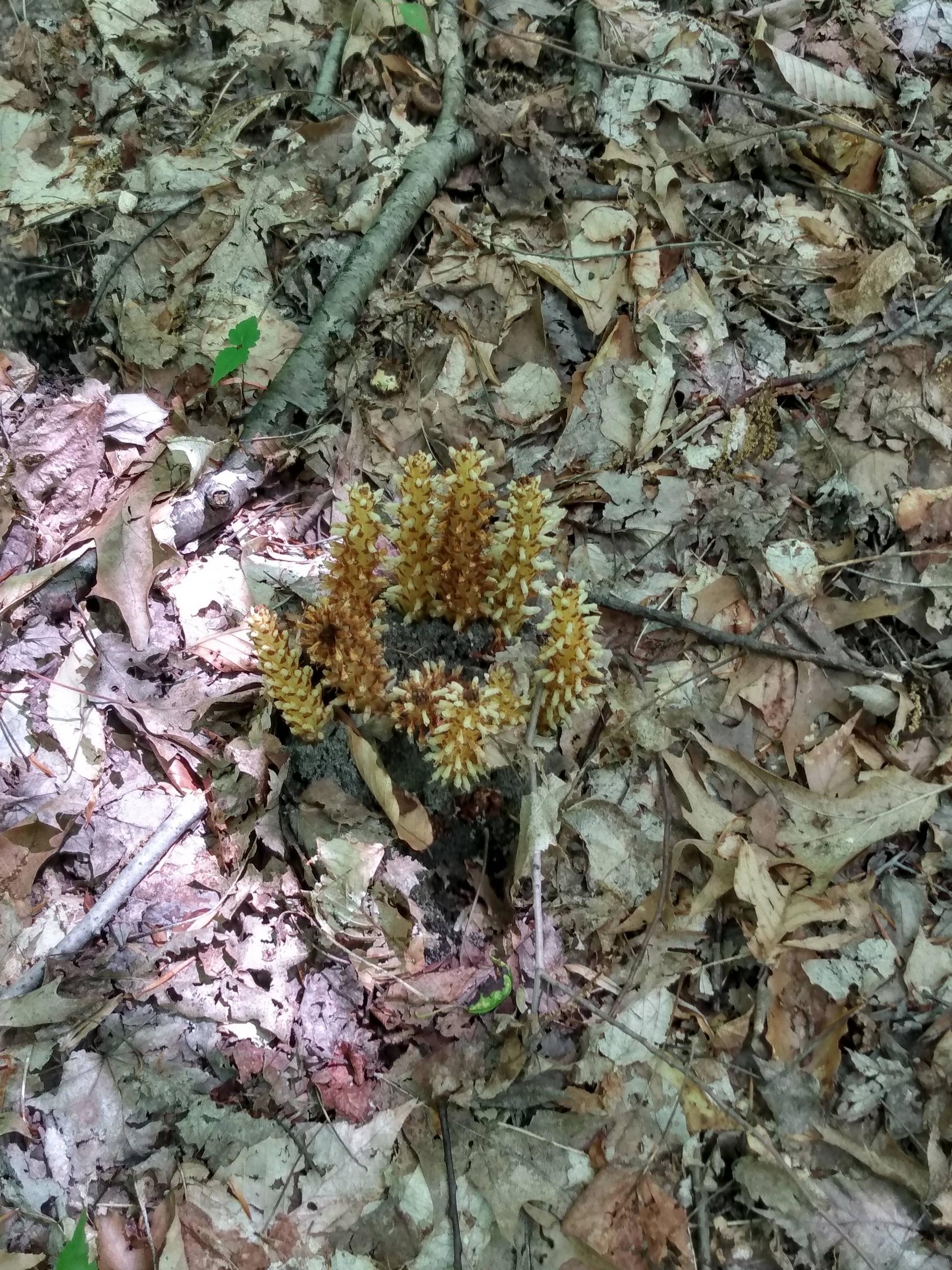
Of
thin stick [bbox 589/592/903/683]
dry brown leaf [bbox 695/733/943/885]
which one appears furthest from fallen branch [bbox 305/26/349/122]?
dry brown leaf [bbox 695/733/943/885]

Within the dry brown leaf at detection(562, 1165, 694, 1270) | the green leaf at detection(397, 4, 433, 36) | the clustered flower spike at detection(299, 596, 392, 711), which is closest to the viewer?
the dry brown leaf at detection(562, 1165, 694, 1270)

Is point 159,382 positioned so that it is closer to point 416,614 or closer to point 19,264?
point 19,264

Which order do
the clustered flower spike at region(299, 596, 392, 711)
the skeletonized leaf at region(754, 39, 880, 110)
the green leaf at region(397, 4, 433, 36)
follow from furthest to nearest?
1. the skeletonized leaf at region(754, 39, 880, 110)
2. the green leaf at region(397, 4, 433, 36)
3. the clustered flower spike at region(299, 596, 392, 711)

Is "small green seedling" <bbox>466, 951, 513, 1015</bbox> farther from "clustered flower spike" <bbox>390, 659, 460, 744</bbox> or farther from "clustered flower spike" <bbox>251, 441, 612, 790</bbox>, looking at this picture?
"clustered flower spike" <bbox>390, 659, 460, 744</bbox>

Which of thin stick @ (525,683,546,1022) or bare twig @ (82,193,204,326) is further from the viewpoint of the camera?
bare twig @ (82,193,204,326)

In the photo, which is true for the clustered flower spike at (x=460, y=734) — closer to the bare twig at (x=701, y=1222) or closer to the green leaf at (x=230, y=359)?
the bare twig at (x=701, y=1222)

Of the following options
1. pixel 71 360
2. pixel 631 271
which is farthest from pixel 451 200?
pixel 71 360

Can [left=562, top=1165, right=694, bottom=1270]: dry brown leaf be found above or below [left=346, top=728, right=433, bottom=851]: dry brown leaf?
below
